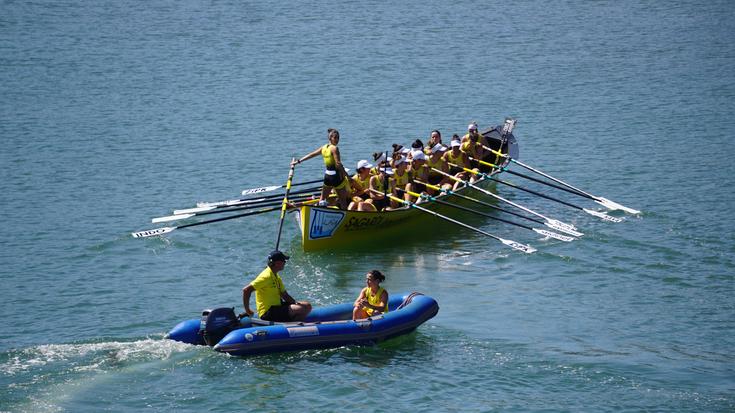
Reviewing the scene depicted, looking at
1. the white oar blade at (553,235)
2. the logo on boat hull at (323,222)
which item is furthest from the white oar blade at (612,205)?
the logo on boat hull at (323,222)

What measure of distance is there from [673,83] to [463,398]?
88.4 ft

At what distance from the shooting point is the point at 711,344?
19891 mm

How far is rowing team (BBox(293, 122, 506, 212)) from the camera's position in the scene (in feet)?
79.4

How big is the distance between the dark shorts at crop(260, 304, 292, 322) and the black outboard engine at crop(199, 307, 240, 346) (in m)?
0.63

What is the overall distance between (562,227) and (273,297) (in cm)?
950

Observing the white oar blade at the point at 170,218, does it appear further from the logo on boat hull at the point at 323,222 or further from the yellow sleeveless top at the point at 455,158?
the yellow sleeveless top at the point at 455,158

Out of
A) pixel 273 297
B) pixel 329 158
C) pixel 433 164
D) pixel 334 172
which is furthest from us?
pixel 433 164

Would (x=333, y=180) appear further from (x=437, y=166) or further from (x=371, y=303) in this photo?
(x=371, y=303)

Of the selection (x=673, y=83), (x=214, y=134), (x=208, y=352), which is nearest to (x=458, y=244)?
(x=208, y=352)

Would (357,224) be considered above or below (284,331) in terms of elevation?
above

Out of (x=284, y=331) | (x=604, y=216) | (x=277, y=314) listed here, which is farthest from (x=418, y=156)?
(x=284, y=331)

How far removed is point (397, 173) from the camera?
26.1 metres

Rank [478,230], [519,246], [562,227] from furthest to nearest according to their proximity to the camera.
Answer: [562,227] < [478,230] < [519,246]

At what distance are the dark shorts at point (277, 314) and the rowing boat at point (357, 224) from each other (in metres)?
4.56
